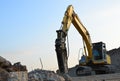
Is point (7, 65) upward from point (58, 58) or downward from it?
downward

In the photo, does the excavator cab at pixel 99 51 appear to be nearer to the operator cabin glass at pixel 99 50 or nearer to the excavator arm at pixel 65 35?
the operator cabin glass at pixel 99 50

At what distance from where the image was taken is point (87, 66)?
31828 mm

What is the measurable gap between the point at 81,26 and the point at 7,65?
20.3 metres

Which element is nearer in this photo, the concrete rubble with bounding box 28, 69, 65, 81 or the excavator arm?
the concrete rubble with bounding box 28, 69, 65, 81

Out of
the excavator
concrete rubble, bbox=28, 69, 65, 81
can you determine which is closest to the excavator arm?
the excavator

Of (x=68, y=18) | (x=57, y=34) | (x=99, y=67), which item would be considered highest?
(x=68, y=18)

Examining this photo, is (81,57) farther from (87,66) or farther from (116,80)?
(116,80)

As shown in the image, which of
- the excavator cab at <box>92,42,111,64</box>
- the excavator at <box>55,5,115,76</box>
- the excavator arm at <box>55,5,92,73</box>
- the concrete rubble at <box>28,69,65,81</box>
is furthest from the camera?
the excavator cab at <box>92,42,111,64</box>

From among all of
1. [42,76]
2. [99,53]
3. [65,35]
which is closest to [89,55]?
[99,53]

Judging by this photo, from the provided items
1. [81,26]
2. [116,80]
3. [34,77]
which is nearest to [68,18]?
[81,26]

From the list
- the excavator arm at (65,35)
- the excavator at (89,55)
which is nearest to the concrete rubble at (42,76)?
the excavator arm at (65,35)

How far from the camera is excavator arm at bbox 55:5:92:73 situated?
80.0 feet

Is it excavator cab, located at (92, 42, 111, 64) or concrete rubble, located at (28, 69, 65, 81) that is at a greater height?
excavator cab, located at (92, 42, 111, 64)

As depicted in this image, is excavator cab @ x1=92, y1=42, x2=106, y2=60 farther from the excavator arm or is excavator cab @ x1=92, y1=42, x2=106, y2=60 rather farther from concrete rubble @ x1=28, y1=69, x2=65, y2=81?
concrete rubble @ x1=28, y1=69, x2=65, y2=81
